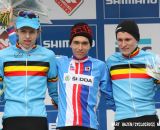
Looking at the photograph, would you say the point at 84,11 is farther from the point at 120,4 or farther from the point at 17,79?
the point at 17,79

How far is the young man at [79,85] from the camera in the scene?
3859 mm

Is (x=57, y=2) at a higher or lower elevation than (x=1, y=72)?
higher

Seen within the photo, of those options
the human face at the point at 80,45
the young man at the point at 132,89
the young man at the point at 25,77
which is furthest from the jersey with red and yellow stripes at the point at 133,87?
the young man at the point at 25,77

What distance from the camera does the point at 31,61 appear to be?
382 centimetres

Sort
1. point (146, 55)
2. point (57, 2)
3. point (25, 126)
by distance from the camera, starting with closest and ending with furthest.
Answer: point (25, 126)
point (146, 55)
point (57, 2)

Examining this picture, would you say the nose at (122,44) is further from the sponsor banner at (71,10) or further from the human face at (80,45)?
the sponsor banner at (71,10)

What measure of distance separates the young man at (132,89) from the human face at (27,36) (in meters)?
0.64

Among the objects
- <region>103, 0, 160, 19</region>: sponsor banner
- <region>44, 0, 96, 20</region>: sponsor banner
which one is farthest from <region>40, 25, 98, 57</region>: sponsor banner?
<region>103, 0, 160, 19</region>: sponsor banner

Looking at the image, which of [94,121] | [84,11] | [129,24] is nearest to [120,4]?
[84,11]

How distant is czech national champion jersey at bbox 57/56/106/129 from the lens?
3861 millimetres

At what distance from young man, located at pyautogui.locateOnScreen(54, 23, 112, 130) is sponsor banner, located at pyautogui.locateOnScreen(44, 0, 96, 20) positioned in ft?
4.88

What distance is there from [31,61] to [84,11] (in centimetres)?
181

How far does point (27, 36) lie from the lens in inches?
149

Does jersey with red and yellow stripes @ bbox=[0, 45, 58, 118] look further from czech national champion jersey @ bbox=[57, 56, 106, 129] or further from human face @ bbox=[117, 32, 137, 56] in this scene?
human face @ bbox=[117, 32, 137, 56]
